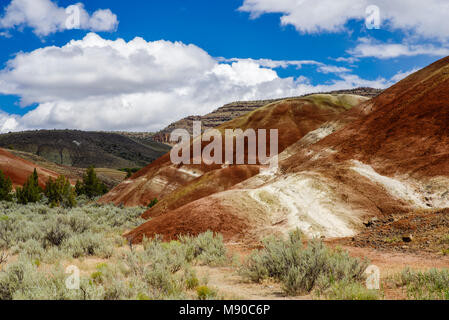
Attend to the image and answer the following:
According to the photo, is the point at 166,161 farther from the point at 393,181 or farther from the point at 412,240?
the point at 412,240

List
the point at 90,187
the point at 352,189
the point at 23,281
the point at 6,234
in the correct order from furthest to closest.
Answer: the point at 90,187
the point at 352,189
the point at 6,234
the point at 23,281

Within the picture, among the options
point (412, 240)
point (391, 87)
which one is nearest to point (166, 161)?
point (391, 87)

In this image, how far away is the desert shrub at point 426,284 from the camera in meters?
5.62

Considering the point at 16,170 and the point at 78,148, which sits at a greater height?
the point at 78,148

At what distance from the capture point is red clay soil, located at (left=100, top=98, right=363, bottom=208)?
47281mm

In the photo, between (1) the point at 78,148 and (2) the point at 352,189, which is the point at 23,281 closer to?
(2) the point at 352,189

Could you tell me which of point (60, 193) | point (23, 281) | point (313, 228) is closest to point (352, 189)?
point (313, 228)

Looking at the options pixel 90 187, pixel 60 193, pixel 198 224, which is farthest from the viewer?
pixel 90 187

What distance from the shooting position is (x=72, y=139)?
15925 centimetres

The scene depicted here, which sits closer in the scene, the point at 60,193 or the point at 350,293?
the point at 350,293

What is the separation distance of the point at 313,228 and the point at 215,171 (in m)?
22.6

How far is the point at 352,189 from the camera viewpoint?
18344 mm

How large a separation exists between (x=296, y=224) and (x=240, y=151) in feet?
124

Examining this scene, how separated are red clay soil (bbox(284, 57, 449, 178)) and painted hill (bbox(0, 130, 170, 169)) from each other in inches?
5247
